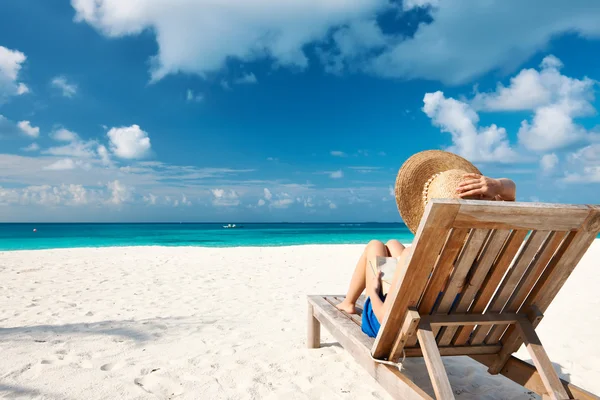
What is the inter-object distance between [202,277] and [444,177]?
630 cm

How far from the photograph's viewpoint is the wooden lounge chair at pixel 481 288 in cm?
190

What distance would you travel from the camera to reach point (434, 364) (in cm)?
211

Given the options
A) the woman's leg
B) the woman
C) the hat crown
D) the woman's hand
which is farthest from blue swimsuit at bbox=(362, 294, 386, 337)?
the woman's hand

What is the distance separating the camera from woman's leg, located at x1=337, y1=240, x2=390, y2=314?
9.36 feet

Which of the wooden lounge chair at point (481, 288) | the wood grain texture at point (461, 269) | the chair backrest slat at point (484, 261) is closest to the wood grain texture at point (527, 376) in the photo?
the wooden lounge chair at point (481, 288)

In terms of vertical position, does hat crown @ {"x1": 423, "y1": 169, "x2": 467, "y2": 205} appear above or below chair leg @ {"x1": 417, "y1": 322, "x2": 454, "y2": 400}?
above

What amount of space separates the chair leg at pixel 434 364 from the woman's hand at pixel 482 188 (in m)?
0.74

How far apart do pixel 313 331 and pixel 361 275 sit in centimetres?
93

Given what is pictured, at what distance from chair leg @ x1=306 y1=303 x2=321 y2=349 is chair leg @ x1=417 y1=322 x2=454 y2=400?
156 cm

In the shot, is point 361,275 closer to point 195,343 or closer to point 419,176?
point 419,176

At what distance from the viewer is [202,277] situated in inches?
312

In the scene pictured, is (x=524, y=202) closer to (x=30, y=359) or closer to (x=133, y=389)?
(x=133, y=389)

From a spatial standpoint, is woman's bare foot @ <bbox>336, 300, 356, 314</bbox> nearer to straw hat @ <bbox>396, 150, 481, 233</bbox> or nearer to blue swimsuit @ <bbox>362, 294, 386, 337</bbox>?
blue swimsuit @ <bbox>362, 294, 386, 337</bbox>

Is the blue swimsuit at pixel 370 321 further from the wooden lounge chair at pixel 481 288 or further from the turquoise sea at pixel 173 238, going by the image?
the turquoise sea at pixel 173 238
